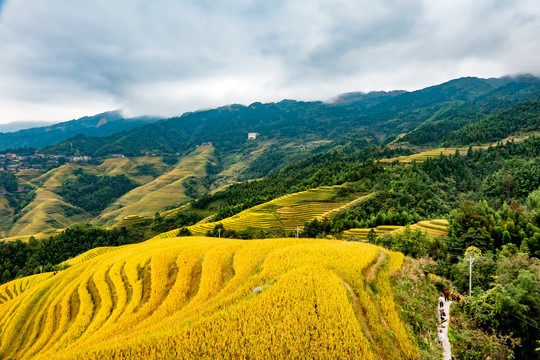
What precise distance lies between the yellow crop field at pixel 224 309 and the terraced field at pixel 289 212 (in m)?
44.6

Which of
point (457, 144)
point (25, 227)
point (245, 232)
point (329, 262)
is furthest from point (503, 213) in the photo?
point (25, 227)

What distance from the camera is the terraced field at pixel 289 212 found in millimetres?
69812

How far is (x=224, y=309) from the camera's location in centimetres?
1127

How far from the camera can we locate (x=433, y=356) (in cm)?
1118

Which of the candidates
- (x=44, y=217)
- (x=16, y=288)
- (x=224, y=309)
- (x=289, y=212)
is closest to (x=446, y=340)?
(x=224, y=309)

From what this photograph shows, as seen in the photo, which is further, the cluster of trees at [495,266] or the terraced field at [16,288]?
the terraced field at [16,288]

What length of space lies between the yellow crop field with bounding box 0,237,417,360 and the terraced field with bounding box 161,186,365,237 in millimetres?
44574

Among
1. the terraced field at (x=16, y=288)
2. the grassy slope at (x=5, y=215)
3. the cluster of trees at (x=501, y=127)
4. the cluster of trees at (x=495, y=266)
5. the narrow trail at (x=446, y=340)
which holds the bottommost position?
the grassy slope at (x=5, y=215)

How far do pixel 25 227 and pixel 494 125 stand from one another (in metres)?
286

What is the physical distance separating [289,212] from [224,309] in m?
65.4

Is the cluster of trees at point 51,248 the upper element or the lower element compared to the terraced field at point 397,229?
lower

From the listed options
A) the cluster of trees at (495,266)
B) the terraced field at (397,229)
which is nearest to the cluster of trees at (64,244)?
the terraced field at (397,229)

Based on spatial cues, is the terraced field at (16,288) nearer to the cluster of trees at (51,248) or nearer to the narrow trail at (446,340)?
the cluster of trees at (51,248)

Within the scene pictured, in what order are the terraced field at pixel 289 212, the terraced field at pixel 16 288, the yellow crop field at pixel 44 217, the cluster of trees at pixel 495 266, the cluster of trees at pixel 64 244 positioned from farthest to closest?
the yellow crop field at pixel 44 217 < the cluster of trees at pixel 64 244 < the terraced field at pixel 289 212 < the terraced field at pixel 16 288 < the cluster of trees at pixel 495 266
